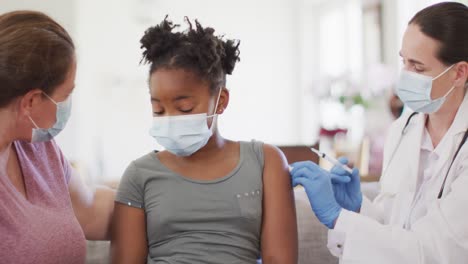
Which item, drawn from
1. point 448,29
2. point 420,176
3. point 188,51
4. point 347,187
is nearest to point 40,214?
point 188,51

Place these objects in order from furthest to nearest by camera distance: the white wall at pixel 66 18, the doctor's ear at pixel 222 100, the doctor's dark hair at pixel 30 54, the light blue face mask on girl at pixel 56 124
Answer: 1. the white wall at pixel 66 18
2. the doctor's ear at pixel 222 100
3. the light blue face mask on girl at pixel 56 124
4. the doctor's dark hair at pixel 30 54

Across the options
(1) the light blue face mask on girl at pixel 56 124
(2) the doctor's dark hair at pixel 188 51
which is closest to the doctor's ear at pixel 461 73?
(2) the doctor's dark hair at pixel 188 51

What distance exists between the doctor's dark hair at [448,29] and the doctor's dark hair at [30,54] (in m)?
0.97

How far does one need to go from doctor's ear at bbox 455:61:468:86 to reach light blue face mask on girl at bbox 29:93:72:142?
41.6 inches

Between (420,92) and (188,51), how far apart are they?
2.24 ft

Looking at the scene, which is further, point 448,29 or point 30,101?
point 448,29

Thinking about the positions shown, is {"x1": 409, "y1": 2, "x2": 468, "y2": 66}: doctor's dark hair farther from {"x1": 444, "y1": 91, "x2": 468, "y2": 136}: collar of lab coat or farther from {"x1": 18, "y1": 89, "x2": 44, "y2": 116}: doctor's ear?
{"x1": 18, "y1": 89, "x2": 44, "y2": 116}: doctor's ear

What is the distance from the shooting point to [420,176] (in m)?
1.53

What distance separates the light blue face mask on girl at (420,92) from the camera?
4.96 ft

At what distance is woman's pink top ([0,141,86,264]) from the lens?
1.15 m

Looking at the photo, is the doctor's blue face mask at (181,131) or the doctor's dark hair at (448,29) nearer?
the doctor's blue face mask at (181,131)

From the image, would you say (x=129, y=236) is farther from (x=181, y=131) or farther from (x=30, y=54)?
(x=30, y=54)

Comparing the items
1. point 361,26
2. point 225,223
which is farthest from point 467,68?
point 361,26

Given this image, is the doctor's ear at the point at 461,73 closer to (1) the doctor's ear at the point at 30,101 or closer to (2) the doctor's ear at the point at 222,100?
(2) the doctor's ear at the point at 222,100
